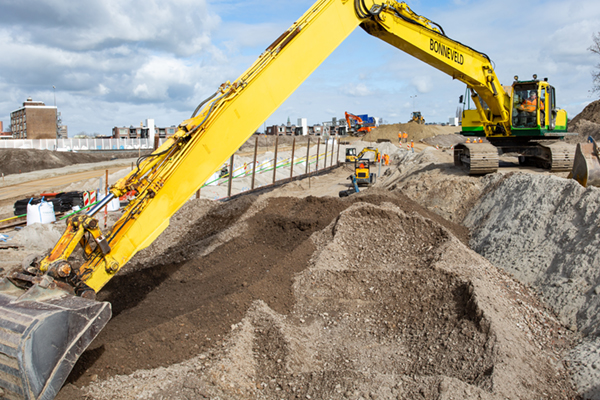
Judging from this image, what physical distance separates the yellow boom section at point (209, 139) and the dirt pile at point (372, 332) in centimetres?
110

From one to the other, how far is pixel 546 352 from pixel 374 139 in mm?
41117

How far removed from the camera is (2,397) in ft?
10.4

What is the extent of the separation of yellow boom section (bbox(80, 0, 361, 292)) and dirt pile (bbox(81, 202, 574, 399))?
3.62 ft

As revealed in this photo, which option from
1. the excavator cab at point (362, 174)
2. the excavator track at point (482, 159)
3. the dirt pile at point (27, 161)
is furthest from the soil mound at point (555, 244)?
the dirt pile at point (27, 161)

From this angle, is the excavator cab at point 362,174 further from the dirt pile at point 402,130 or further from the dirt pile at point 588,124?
the dirt pile at point 402,130

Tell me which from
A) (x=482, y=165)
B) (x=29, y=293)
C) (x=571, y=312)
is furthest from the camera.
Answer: (x=482, y=165)

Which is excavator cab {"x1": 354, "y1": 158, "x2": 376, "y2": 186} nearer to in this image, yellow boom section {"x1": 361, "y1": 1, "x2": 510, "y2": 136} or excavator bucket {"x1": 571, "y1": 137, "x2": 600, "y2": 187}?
yellow boom section {"x1": 361, "y1": 1, "x2": 510, "y2": 136}

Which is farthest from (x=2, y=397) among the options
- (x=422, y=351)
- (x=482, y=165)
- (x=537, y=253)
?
(x=482, y=165)

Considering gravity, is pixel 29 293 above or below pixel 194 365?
above

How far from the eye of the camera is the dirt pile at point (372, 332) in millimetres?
3881

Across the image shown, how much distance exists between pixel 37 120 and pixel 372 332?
6689cm

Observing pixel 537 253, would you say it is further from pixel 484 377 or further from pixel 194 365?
pixel 194 365

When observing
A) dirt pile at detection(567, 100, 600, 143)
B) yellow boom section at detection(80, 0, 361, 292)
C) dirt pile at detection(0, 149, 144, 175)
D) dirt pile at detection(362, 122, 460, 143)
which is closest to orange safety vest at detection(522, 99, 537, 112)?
yellow boom section at detection(80, 0, 361, 292)

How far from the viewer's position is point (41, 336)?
10.2ft
